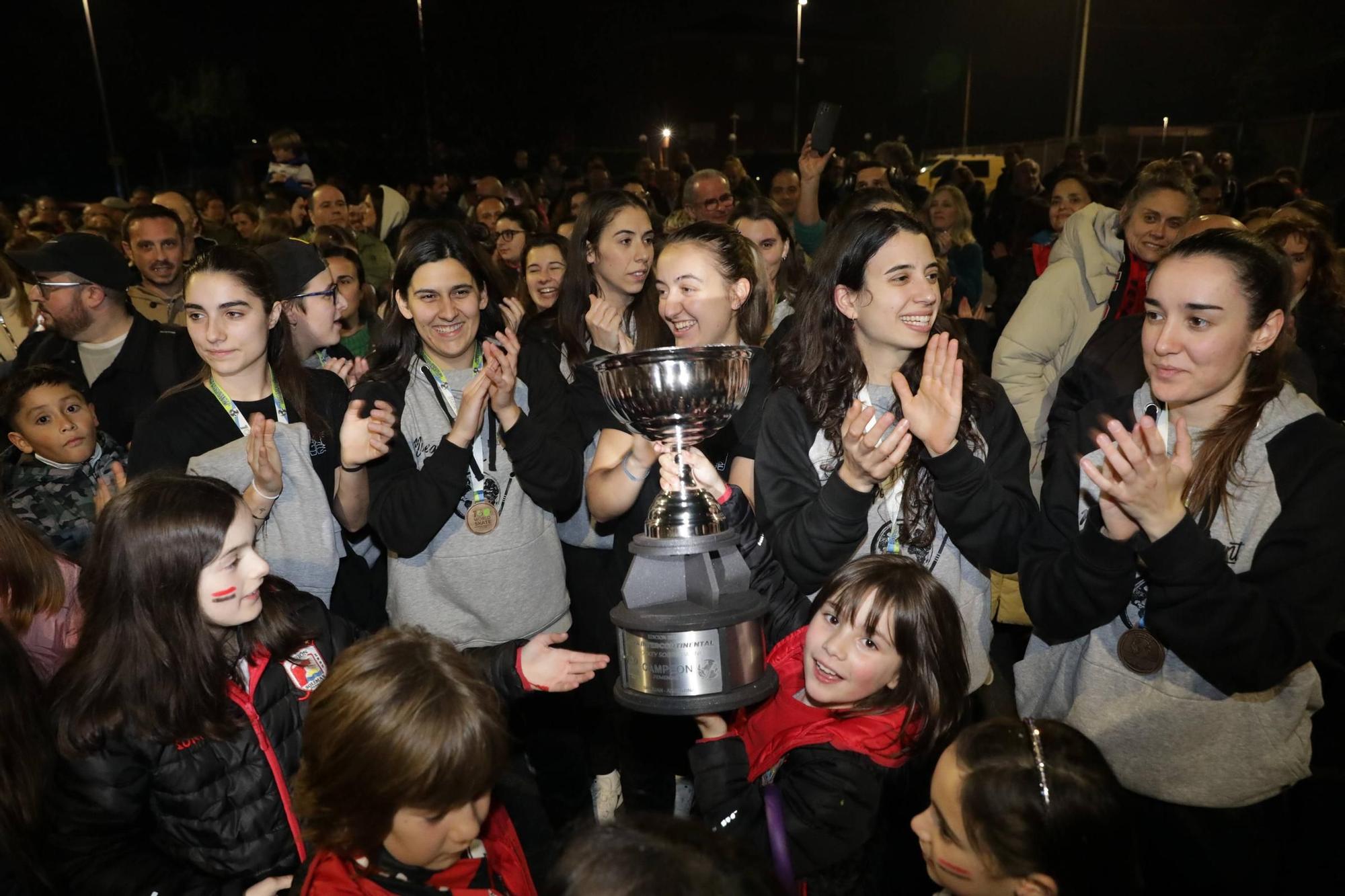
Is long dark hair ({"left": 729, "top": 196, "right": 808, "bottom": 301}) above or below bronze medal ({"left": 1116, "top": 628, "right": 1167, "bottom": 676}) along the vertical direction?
above

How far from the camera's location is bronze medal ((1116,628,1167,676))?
229 centimetres

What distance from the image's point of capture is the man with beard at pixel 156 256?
5.54 meters

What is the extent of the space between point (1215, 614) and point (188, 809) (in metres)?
2.27

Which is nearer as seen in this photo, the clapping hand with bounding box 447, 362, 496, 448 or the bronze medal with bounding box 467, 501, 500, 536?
the clapping hand with bounding box 447, 362, 496, 448

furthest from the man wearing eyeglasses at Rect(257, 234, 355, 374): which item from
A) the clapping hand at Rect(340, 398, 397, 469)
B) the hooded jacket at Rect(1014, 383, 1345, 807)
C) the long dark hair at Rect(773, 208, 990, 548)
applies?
the hooded jacket at Rect(1014, 383, 1345, 807)

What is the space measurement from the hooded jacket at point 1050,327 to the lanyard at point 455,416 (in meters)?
2.59

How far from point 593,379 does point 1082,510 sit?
1740 millimetres

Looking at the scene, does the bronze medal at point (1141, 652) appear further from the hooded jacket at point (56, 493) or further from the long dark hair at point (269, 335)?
the hooded jacket at point (56, 493)

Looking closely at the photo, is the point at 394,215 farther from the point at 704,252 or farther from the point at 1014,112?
the point at 1014,112

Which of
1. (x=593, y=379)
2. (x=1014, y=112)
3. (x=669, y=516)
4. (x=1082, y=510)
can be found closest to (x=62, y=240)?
(x=593, y=379)

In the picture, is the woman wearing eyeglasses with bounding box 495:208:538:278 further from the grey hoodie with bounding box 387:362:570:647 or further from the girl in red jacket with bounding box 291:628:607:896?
the girl in red jacket with bounding box 291:628:607:896

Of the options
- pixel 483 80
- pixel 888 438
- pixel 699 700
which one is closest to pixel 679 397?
pixel 888 438

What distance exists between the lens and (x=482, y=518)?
3.15m

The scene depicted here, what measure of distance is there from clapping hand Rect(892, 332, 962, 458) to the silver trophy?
1.48ft
